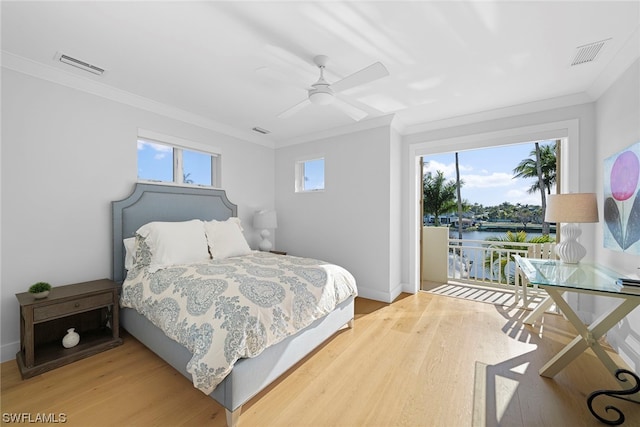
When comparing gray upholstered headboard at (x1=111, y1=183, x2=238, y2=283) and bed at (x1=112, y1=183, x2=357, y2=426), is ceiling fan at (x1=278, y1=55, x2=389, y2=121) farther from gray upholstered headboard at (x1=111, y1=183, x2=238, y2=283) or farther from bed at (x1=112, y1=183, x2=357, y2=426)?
gray upholstered headboard at (x1=111, y1=183, x2=238, y2=283)

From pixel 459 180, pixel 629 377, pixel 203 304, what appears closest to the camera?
pixel 203 304

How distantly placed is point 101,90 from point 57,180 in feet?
3.32

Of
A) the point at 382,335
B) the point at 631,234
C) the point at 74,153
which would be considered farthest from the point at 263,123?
the point at 631,234

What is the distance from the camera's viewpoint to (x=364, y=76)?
1.86m

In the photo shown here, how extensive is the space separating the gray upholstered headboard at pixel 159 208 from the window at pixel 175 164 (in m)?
0.18

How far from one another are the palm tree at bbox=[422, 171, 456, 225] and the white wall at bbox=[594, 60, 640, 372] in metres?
3.10

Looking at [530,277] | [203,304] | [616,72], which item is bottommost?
[203,304]

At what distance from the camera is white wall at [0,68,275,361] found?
7.03 feet

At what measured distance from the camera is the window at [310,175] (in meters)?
4.29

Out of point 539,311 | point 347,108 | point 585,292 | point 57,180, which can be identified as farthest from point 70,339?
point 539,311

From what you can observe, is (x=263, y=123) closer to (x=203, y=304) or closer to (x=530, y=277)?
(x=203, y=304)

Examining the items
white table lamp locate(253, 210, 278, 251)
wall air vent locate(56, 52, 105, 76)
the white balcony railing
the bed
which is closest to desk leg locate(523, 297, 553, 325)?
the white balcony railing

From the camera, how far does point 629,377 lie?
188 cm

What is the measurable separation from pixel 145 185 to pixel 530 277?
3.81 meters
